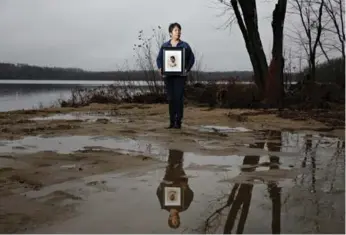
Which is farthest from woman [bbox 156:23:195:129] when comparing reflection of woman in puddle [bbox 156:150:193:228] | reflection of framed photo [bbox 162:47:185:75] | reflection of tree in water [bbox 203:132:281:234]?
reflection of tree in water [bbox 203:132:281:234]

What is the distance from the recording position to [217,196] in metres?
3.92

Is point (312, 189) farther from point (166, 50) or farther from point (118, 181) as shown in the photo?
point (166, 50)

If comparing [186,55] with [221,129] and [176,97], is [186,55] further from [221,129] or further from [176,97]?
[221,129]

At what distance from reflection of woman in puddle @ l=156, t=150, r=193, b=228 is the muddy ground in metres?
0.06

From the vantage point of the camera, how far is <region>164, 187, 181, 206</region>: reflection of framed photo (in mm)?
3730

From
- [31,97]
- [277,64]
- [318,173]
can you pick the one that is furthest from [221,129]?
[31,97]

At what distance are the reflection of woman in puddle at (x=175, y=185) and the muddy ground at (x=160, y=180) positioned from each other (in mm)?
60

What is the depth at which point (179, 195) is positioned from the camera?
3969 mm

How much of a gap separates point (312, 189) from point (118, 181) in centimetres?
184

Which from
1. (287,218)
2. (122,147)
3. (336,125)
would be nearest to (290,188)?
(287,218)

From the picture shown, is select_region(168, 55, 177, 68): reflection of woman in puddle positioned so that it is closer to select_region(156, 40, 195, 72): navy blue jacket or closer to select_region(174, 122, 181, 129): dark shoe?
select_region(156, 40, 195, 72): navy blue jacket

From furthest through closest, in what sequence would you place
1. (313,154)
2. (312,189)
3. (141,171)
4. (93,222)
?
(313,154), (141,171), (312,189), (93,222)

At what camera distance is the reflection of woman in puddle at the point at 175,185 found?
3416mm

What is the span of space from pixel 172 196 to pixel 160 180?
588mm
